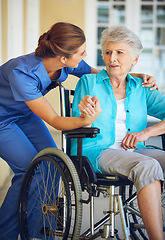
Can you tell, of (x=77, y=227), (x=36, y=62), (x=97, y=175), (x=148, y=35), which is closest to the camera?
(x=77, y=227)

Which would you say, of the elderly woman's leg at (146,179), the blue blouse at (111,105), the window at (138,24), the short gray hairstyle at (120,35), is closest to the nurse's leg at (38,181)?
the blue blouse at (111,105)

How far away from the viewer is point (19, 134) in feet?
6.54

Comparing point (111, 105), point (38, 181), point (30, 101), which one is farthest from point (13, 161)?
point (111, 105)

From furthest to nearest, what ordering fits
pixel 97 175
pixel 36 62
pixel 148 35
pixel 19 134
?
1. pixel 148 35
2. pixel 19 134
3. pixel 36 62
4. pixel 97 175

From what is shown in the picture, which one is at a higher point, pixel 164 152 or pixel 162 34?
pixel 162 34

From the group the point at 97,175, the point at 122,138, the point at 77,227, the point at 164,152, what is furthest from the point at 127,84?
the point at 77,227

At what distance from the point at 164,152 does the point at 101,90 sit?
1.63ft

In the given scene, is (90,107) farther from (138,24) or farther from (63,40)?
(138,24)

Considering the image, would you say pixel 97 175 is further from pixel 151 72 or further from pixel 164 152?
pixel 151 72

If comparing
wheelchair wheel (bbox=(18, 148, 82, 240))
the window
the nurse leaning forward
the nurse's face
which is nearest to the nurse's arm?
the nurse leaning forward

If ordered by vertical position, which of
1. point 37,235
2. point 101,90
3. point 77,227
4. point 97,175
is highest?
point 101,90

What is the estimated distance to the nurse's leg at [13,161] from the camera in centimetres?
195

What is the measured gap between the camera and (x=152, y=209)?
1559 millimetres

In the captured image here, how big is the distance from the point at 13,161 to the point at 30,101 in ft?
1.27
